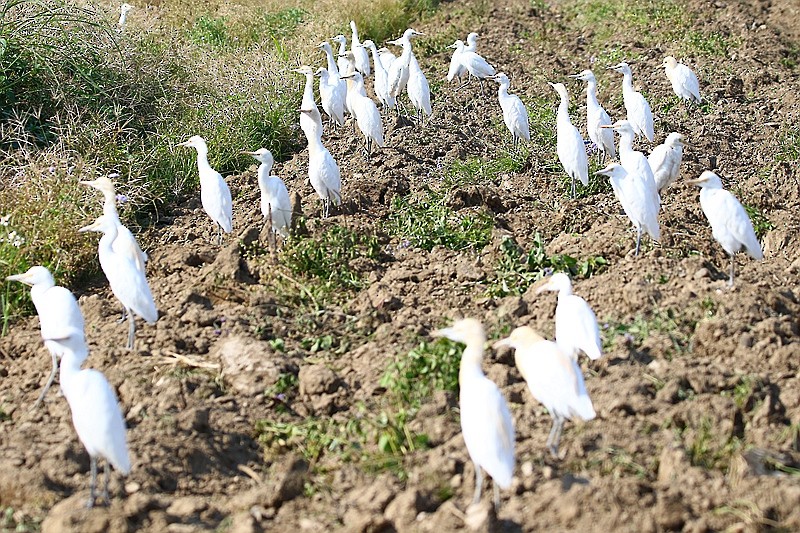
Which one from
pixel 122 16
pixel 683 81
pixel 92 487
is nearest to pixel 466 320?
pixel 92 487

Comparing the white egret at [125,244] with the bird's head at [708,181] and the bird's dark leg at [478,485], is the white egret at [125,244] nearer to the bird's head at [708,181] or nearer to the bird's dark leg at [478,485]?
the bird's dark leg at [478,485]

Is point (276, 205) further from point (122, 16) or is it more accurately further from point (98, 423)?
point (122, 16)

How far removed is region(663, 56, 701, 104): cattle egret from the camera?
37.2ft

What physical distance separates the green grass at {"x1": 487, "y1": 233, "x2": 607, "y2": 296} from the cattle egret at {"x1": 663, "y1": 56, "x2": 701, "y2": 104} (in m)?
4.59

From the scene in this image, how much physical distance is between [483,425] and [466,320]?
61cm

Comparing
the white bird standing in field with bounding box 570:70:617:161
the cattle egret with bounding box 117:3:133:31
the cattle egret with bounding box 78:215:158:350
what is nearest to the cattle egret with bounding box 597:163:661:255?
the white bird standing in field with bounding box 570:70:617:161

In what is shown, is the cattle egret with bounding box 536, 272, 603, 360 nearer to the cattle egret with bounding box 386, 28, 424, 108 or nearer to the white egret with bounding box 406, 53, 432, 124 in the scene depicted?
the white egret with bounding box 406, 53, 432, 124

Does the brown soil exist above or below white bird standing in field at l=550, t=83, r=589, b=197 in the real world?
below

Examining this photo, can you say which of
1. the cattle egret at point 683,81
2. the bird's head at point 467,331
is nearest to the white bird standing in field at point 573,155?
the cattle egret at point 683,81

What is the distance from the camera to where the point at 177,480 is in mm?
5203

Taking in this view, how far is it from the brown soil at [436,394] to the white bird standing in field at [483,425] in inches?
7.1

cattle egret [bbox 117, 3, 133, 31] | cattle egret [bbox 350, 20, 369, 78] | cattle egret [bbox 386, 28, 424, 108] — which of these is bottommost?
cattle egret [bbox 386, 28, 424, 108]

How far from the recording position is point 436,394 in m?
5.59

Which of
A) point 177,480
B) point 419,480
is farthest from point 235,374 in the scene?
point 419,480
